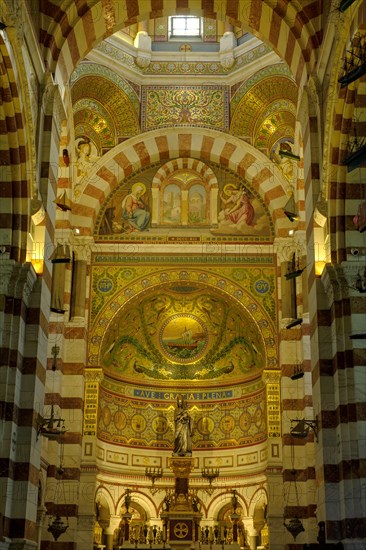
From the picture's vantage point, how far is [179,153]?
2053 cm

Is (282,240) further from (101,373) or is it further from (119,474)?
(119,474)

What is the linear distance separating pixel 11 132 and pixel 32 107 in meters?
0.78

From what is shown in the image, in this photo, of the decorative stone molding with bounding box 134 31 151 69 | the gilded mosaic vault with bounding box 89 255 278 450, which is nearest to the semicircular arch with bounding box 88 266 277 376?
the gilded mosaic vault with bounding box 89 255 278 450

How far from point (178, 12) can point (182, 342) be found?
28.7ft

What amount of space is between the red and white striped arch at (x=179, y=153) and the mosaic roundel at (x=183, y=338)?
10.1 feet

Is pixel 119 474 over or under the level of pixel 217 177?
under

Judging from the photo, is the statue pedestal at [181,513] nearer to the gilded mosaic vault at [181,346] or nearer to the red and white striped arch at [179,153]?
the gilded mosaic vault at [181,346]

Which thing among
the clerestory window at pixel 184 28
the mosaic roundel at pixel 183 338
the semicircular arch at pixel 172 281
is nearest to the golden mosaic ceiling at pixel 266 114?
the clerestory window at pixel 184 28

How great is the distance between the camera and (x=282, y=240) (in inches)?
776

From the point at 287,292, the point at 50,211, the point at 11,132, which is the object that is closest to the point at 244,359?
the point at 287,292

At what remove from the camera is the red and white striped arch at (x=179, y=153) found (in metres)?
20.0

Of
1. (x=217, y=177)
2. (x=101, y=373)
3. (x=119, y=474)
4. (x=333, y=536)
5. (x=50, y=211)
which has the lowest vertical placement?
(x=333, y=536)

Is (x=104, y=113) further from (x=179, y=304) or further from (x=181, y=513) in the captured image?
(x=181, y=513)

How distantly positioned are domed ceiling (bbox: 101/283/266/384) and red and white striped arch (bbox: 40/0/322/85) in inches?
293
